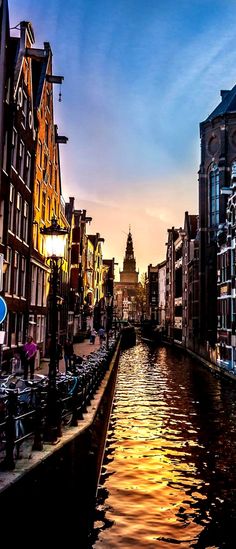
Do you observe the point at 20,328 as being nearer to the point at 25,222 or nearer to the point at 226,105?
the point at 25,222

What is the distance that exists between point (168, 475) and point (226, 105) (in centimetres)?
6228

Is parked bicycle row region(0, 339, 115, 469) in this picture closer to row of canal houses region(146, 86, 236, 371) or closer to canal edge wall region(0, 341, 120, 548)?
canal edge wall region(0, 341, 120, 548)

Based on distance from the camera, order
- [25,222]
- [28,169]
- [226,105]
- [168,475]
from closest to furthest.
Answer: [168,475] → [25,222] → [28,169] → [226,105]

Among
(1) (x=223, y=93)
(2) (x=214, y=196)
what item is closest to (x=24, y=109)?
(2) (x=214, y=196)

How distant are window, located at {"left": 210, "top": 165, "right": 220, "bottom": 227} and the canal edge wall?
55.8 m

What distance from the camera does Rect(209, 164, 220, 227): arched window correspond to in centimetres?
6769

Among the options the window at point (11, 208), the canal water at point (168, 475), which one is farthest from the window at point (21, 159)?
the canal water at point (168, 475)

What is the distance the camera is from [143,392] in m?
32.5

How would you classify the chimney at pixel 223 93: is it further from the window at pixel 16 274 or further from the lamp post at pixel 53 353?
the lamp post at pixel 53 353

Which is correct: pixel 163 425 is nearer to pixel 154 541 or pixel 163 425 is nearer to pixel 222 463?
pixel 222 463

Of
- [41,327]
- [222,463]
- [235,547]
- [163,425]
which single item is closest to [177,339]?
[41,327]

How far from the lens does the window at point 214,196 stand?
2665 inches

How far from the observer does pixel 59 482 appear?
389 inches

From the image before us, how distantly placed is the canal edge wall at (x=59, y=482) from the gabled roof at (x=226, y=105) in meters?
60.8
